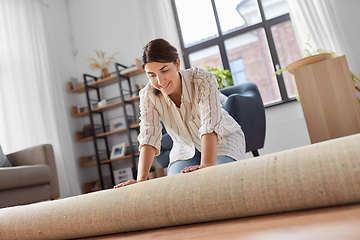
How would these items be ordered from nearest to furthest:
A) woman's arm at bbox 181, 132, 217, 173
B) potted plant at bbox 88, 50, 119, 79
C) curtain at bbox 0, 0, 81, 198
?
1. woman's arm at bbox 181, 132, 217, 173
2. curtain at bbox 0, 0, 81, 198
3. potted plant at bbox 88, 50, 119, 79

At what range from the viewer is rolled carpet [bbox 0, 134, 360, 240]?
40 cm

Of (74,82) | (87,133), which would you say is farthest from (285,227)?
(74,82)

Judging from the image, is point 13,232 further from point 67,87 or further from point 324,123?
point 67,87

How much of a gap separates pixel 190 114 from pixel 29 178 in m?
1.77

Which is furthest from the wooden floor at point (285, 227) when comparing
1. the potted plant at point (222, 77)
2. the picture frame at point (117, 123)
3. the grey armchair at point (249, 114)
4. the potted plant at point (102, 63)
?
the potted plant at point (102, 63)

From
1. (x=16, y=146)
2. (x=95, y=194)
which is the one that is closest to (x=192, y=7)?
(x=16, y=146)

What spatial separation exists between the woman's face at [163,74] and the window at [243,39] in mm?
2901

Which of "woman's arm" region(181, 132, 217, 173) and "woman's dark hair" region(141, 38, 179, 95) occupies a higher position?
"woman's dark hair" region(141, 38, 179, 95)

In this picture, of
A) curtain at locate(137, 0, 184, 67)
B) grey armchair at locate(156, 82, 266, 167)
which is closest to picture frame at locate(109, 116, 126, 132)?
curtain at locate(137, 0, 184, 67)

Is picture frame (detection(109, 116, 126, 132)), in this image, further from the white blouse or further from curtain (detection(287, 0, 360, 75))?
the white blouse

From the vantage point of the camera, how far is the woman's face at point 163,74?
1.15 meters

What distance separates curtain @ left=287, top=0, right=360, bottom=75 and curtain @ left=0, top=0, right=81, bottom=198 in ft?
10.8

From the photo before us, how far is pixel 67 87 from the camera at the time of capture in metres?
4.64

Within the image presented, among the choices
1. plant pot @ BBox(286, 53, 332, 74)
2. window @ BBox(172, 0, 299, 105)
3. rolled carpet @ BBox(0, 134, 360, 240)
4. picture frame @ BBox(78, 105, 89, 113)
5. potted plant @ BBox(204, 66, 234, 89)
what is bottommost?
rolled carpet @ BBox(0, 134, 360, 240)
